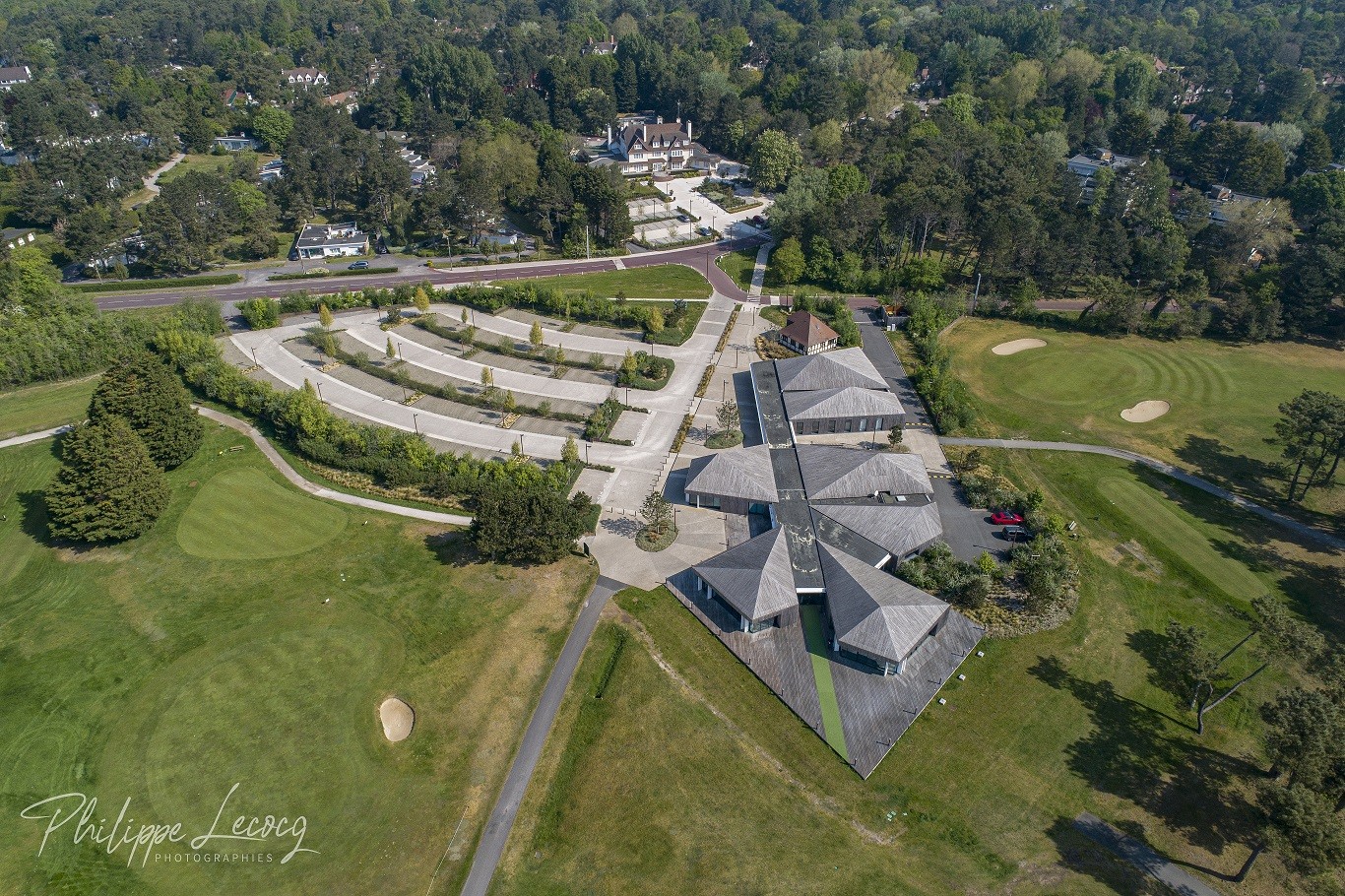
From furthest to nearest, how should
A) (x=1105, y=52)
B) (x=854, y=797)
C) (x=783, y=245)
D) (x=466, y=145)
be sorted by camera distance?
(x=1105, y=52) → (x=466, y=145) → (x=783, y=245) → (x=854, y=797)

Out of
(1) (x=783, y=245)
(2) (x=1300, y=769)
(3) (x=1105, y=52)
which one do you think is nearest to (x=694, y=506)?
(2) (x=1300, y=769)

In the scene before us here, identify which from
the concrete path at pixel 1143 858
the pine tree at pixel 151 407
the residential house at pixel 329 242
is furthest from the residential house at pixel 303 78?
the concrete path at pixel 1143 858

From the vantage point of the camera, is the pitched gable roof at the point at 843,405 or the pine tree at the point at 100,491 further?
the pitched gable roof at the point at 843,405

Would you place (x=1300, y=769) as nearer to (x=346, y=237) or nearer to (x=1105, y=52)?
(x=346, y=237)

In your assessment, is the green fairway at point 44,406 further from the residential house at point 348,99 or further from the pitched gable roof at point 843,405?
the residential house at point 348,99

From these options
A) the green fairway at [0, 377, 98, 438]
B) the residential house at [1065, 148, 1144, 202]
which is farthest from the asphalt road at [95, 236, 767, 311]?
the residential house at [1065, 148, 1144, 202]

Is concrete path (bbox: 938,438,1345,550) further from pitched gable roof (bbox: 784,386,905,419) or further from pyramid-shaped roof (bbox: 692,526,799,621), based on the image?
pyramid-shaped roof (bbox: 692,526,799,621)
